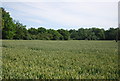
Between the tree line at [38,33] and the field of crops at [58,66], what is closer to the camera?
the field of crops at [58,66]

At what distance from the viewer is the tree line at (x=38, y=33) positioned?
184 ft

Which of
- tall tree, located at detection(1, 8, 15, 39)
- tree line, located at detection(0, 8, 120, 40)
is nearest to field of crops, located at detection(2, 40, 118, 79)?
tree line, located at detection(0, 8, 120, 40)

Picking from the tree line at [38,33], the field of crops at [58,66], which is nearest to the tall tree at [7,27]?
the tree line at [38,33]

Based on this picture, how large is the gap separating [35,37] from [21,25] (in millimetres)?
9825

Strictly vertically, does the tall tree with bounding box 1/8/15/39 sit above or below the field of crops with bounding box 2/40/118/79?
above

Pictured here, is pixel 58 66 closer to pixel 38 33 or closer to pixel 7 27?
pixel 7 27

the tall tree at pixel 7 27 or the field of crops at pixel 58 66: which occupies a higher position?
the tall tree at pixel 7 27

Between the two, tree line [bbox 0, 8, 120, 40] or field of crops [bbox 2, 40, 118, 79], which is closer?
field of crops [bbox 2, 40, 118, 79]

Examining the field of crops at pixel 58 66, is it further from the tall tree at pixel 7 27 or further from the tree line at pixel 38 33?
the tall tree at pixel 7 27

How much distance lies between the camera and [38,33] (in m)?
82.6

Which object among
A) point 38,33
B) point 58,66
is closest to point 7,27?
point 38,33

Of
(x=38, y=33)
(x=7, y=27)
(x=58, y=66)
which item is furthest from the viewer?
(x=38, y=33)

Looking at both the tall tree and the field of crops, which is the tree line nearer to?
the tall tree

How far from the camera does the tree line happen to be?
184 feet
